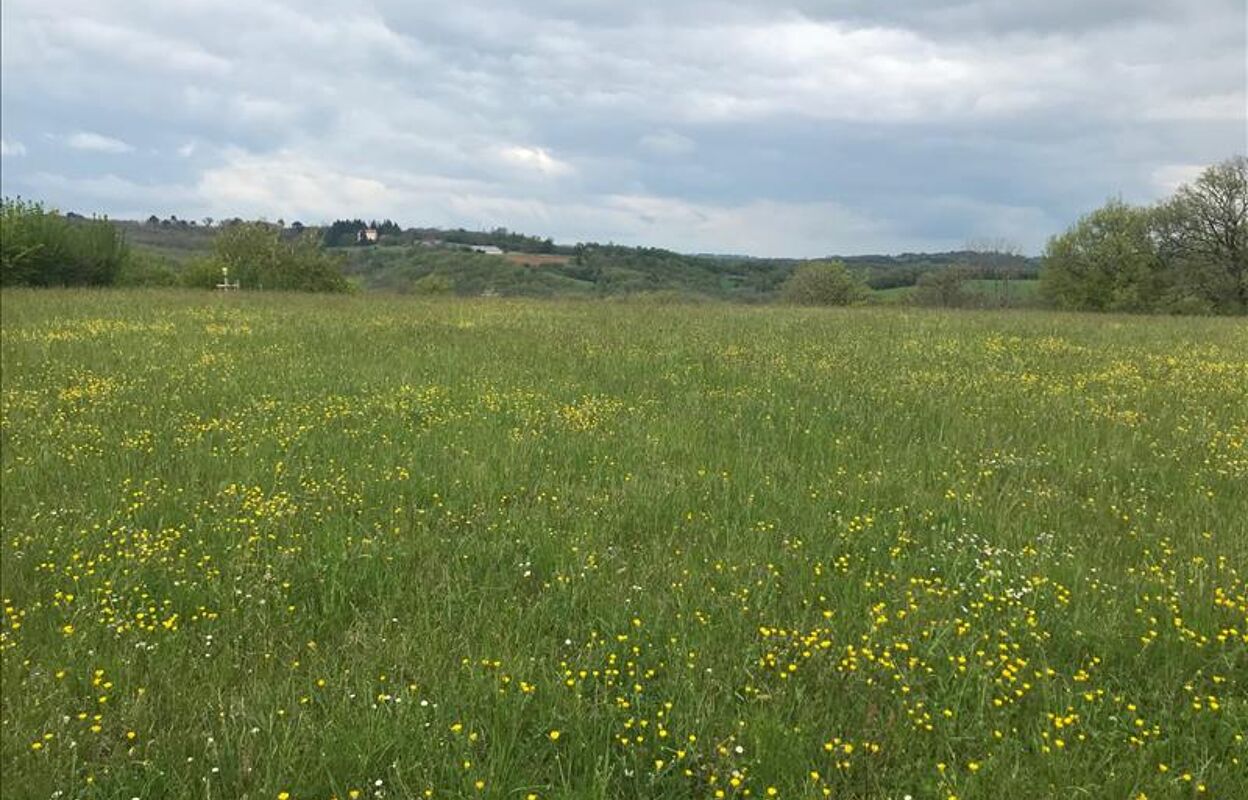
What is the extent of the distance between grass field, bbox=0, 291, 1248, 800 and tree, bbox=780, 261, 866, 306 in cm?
6057

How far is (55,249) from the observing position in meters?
34.3

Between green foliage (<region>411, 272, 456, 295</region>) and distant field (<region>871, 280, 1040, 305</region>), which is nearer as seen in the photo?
distant field (<region>871, 280, 1040, 305</region>)

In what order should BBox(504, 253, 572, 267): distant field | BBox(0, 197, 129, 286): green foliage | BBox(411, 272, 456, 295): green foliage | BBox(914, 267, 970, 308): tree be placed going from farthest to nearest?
BBox(504, 253, 572, 267): distant field → BBox(411, 272, 456, 295): green foliage → BBox(914, 267, 970, 308): tree → BBox(0, 197, 129, 286): green foliage

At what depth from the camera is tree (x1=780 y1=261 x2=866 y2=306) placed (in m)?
68.4

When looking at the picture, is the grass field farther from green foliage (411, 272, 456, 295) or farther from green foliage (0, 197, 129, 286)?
green foliage (411, 272, 456, 295)

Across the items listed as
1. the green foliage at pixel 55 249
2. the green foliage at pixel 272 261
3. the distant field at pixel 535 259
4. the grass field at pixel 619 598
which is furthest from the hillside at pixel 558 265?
the grass field at pixel 619 598

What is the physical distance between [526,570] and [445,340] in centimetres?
1241

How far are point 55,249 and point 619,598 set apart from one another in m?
40.3

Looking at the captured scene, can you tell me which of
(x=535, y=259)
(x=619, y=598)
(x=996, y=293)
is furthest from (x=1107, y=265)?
(x=619, y=598)

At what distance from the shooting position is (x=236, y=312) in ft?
71.2

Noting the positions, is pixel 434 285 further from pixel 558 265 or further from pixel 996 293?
pixel 996 293

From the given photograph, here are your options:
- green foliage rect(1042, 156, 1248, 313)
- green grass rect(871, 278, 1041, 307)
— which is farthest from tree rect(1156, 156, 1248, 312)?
green grass rect(871, 278, 1041, 307)

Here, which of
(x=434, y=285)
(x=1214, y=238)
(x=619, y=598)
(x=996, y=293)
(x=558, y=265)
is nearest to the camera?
(x=619, y=598)

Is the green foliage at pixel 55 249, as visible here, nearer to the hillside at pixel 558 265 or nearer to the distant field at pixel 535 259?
the hillside at pixel 558 265
